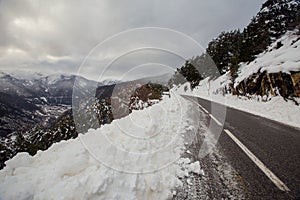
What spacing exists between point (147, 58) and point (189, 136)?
529 cm

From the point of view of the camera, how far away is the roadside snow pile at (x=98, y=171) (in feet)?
9.36

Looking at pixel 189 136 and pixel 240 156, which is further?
pixel 189 136

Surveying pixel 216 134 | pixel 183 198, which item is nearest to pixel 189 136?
pixel 216 134

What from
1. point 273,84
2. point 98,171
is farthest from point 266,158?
point 273,84

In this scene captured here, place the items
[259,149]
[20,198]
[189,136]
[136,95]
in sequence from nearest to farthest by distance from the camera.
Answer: [20,198] → [259,149] → [189,136] → [136,95]

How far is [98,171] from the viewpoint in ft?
11.0

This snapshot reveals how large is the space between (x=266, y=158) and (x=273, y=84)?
12337mm

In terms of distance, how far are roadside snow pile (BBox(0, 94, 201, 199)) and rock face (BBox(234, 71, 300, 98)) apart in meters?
11.2

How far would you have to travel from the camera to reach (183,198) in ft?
9.95

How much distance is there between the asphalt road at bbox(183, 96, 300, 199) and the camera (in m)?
3.06

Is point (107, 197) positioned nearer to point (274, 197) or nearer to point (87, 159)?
point (87, 159)

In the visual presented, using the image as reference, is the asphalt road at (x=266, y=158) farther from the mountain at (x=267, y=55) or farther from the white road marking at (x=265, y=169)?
the mountain at (x=267, y=55)

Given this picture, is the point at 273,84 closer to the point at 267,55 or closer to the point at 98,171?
the point at 267,55

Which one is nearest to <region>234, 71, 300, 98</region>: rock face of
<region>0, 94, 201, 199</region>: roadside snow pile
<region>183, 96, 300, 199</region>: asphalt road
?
<region>183, 96, 300, 199</region>: asphalt road
